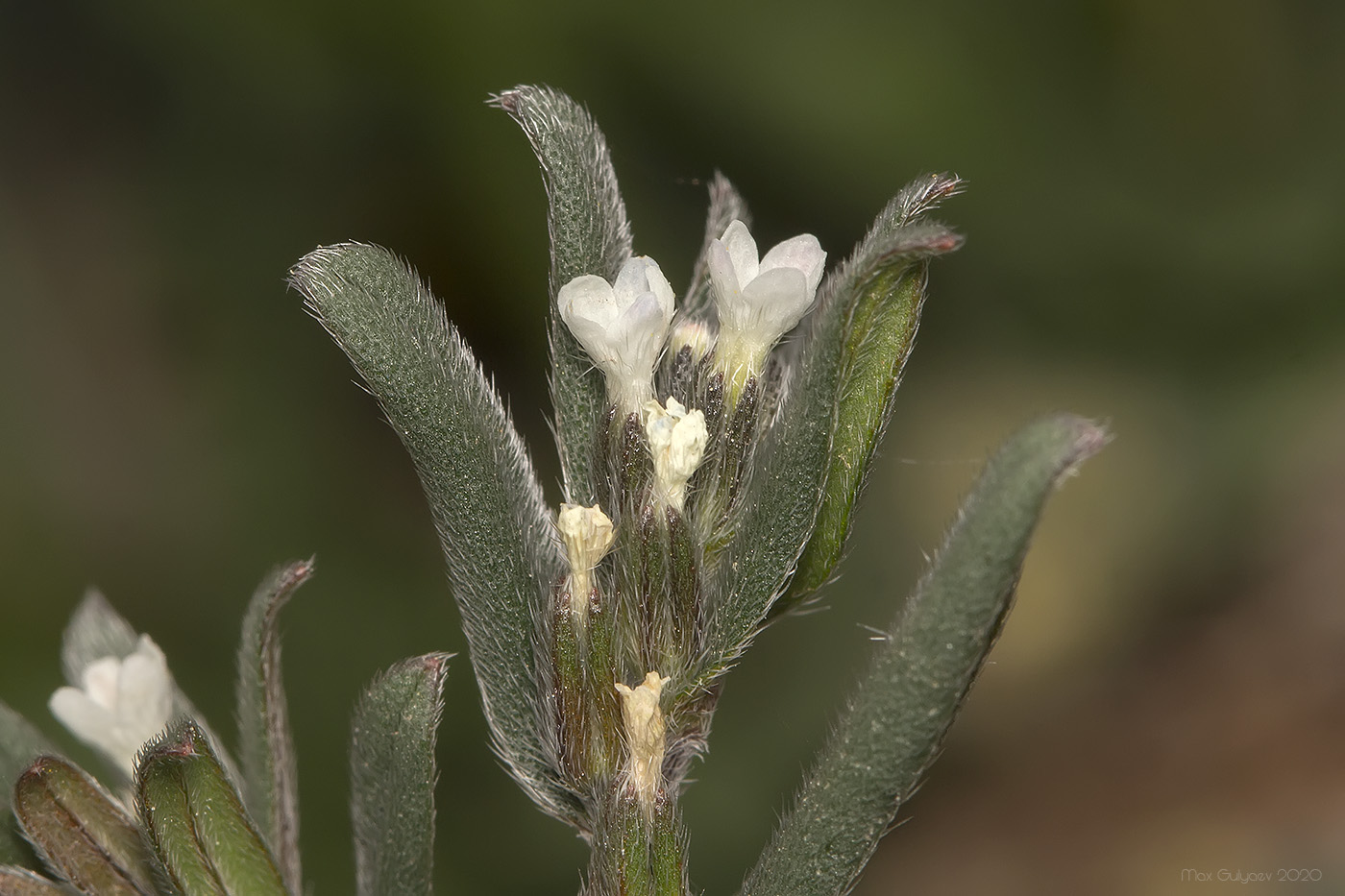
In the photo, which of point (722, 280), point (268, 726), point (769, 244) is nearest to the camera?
point (722, 280)

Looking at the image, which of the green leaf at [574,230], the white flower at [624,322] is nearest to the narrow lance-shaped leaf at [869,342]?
the white flower at [624,322]

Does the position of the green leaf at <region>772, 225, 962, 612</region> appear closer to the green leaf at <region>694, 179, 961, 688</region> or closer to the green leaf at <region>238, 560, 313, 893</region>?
the green leaf at <region>694, 179, 961, 688</region>

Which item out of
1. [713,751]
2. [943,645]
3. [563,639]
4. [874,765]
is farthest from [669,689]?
[713,751]

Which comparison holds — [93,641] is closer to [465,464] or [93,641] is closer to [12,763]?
[12,763]

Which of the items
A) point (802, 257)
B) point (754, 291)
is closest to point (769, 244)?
point (802, 257)

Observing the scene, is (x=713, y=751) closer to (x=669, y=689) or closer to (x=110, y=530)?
(x=110, y=530)

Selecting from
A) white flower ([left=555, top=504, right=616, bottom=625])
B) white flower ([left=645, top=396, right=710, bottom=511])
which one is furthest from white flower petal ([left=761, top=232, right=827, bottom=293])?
white flower ([left=555, top=504, right=616, bottom=625])

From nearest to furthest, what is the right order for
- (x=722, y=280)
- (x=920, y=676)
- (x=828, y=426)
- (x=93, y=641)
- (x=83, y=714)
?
(x=920, y=676)
(x=828, y=426)
(x=722, y=280)
(x=83, y=714)
(x=93, y=641)
